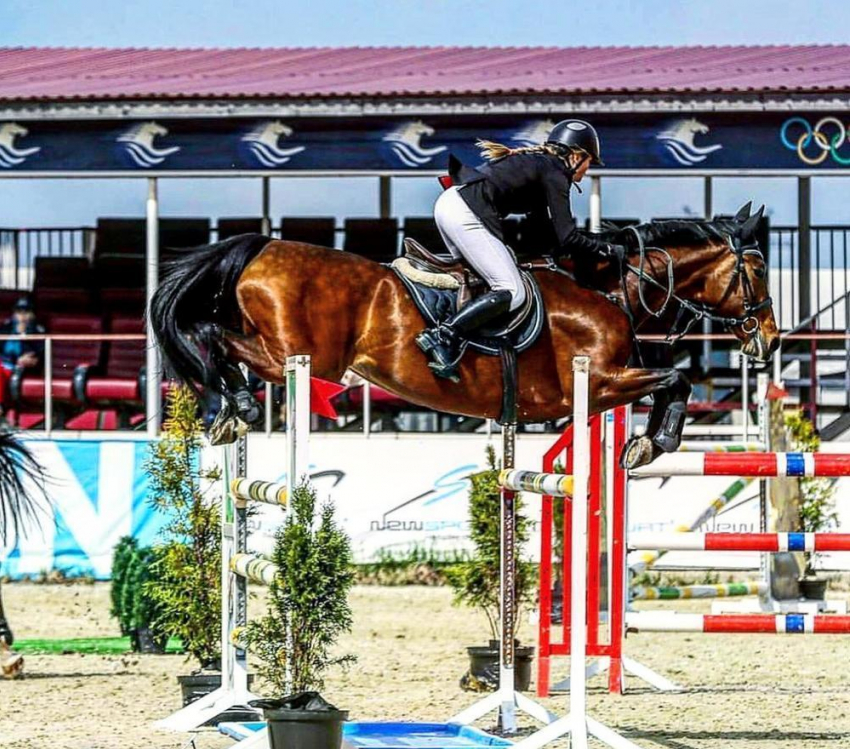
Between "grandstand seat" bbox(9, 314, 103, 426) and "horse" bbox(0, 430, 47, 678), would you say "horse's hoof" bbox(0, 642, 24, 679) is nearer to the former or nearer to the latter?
"horse" bbox(0, 430, 47, 678)

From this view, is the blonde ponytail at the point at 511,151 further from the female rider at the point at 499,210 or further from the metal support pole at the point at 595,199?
the metal support pole at the point at 595,199

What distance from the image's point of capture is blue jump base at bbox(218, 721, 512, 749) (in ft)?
21.1

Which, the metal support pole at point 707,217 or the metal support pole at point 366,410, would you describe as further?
the metal support pole at point 707,217

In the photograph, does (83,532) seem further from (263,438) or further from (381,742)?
(381,742)

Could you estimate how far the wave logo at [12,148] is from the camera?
50.4ft

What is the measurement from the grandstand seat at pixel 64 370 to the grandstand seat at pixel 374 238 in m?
2.65

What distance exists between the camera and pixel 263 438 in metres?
15.0

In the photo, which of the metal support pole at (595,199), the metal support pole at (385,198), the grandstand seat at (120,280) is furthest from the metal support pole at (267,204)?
the metal support pole at (595,199)

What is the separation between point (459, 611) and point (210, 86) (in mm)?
5829

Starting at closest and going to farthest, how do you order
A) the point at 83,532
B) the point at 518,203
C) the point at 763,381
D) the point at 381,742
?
1. the point at 381,742
2. the point at 518,203
3. the point at 763,381
4. the point at 83,532

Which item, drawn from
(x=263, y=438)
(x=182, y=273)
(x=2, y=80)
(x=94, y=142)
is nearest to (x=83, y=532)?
(x=263, y=438)

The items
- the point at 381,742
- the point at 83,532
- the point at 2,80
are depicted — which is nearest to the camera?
the point at 381,742

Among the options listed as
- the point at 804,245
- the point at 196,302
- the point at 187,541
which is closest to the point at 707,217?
the point at 804,245

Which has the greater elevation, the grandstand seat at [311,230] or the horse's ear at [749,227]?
the grandstand seat at [311,230]
